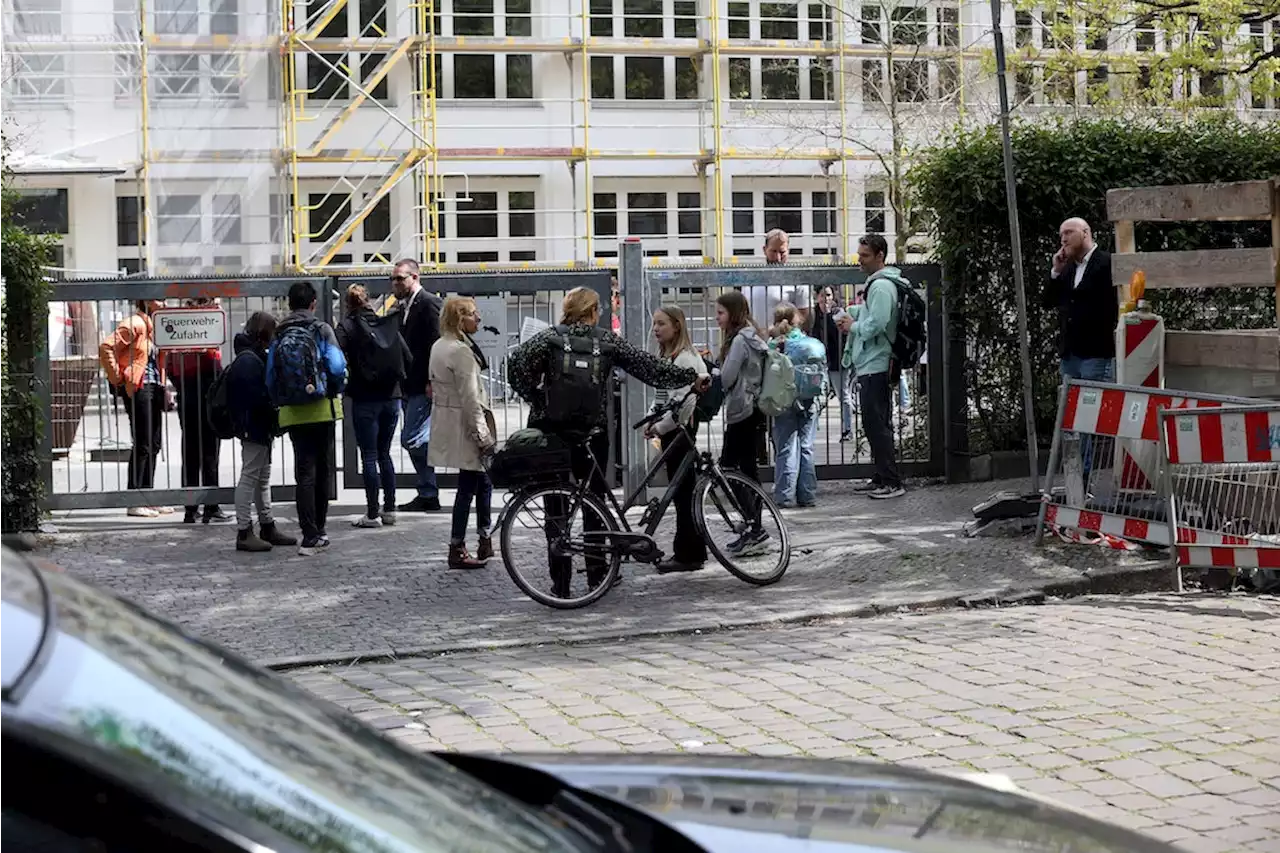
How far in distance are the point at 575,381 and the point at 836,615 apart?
6.15 ft

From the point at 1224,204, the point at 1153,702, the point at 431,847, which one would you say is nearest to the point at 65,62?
the point at 1224,204

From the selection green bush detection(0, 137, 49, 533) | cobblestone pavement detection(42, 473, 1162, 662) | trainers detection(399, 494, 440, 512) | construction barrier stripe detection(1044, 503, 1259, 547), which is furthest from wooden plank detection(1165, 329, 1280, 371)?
green bush detection(0, 137, 49, 533)

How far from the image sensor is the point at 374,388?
13.3 m

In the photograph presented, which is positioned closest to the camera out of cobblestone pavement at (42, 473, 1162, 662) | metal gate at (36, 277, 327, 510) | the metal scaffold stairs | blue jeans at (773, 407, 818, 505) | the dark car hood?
the dark car hood

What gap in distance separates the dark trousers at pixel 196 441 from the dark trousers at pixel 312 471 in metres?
2.09

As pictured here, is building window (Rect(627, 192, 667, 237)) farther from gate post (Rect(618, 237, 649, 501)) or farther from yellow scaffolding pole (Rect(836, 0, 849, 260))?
gate post (Rect(618, 237, 649, 501))

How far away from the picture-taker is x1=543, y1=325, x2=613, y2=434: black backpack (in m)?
9.78

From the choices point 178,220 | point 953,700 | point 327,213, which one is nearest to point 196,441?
point 953,700

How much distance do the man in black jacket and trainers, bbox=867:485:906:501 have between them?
11.0 ft

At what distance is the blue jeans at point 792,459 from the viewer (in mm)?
13422

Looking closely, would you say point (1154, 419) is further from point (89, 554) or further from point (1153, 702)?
point (89, 554)

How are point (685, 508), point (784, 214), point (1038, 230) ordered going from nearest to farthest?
point (685, 508) < point (1038, 230) < point (784, 214)

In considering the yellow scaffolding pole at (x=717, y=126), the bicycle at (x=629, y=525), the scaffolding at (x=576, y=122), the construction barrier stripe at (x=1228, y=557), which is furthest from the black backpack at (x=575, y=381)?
the yellow scaffolding pole at (x=717, y=126)

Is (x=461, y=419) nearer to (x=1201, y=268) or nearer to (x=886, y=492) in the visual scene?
(x=886, y=492)
